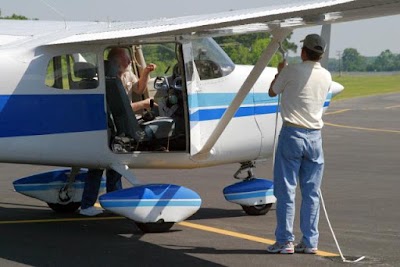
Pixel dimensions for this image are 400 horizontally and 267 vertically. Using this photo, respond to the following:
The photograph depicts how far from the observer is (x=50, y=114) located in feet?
29.9

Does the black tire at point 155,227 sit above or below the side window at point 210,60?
below

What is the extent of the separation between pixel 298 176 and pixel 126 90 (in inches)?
96.5

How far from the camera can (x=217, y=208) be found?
35.6ft

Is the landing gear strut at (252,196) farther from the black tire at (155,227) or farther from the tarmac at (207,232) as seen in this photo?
the black tire at (155,227)

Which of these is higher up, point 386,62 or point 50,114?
point 50,114

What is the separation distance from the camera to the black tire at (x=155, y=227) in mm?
9125

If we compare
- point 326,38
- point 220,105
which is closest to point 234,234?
point 220,105

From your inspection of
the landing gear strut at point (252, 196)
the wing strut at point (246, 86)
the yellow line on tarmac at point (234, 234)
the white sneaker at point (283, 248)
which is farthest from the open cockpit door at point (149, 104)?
the white sneaker at point (283, 248)

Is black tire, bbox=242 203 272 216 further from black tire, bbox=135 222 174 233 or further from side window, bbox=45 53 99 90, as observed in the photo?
side window, bbox=45 53 99 90

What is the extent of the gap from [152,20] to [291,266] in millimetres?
3475

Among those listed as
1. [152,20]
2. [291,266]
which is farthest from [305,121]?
[152,20]

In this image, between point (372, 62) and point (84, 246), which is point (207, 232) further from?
point (372, 62)

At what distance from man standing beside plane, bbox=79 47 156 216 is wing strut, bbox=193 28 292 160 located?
2.80ft

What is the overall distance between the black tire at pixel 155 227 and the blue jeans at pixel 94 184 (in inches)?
31.8
